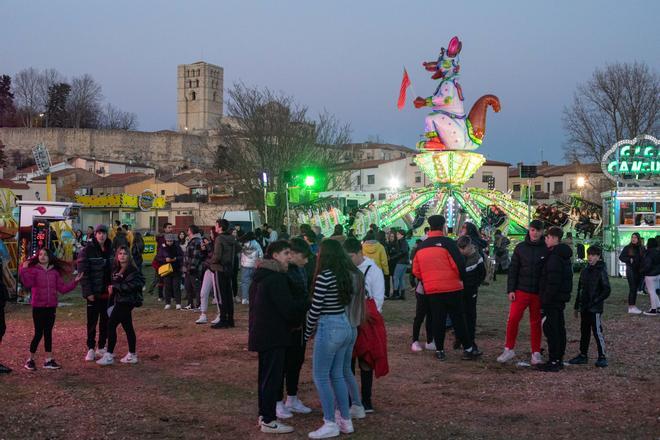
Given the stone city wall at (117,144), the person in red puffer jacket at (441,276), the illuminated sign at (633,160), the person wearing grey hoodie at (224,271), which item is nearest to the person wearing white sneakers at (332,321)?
the person in red puffer jacket at (441,276)

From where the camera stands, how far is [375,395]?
6996 millimetres

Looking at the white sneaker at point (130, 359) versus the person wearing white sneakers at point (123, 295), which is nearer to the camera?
the person wearing white sneakers at point (123, 295)

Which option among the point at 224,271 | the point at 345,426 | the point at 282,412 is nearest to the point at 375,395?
the point at 282,412

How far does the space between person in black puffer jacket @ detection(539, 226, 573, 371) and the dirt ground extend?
27 cm

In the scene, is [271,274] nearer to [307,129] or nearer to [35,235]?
[35,235]

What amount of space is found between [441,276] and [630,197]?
15429mm

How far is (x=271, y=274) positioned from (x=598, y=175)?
67728 millimetres

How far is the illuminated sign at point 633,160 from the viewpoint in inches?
875

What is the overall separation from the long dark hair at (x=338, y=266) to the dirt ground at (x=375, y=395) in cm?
117

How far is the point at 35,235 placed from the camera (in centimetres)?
1520

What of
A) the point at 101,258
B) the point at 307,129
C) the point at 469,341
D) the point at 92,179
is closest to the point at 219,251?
the point at 101,258

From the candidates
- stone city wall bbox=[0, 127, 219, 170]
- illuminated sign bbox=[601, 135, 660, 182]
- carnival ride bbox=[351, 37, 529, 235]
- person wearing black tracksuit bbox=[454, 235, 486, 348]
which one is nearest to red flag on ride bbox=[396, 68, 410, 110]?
carnival ride bbox=[351, 37, 529, 235]

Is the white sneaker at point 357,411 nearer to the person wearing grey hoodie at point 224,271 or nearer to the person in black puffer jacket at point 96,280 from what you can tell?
the person in black puffer jacket at point 96,280

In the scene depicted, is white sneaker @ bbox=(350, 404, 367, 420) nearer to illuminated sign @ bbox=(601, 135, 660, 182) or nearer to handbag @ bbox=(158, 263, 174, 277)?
handbag @ bbox=(158, 263, 174, 277)
